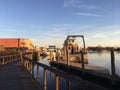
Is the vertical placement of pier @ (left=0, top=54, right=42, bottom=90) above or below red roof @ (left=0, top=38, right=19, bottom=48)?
below

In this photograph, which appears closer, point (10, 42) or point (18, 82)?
point (18, 82)

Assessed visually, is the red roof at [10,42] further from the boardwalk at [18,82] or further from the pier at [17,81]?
the boardwalk at [18,82]

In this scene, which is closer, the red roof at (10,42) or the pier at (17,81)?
the pier at (17,81)

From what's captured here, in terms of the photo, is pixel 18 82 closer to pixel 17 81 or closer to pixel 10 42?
pixel 17 81

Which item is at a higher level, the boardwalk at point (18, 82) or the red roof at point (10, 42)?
the red roof at point (10, 42)

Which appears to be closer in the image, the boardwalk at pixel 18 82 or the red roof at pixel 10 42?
the boardwalk at pixel 18 82

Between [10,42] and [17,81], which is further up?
[10,42]

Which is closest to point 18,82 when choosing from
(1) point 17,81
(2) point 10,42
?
(1) point 17,81

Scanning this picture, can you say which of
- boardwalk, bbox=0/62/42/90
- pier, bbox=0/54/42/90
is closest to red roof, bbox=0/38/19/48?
pier, bbox=0/54/42/90

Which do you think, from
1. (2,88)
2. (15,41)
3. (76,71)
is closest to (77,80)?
(2,88)

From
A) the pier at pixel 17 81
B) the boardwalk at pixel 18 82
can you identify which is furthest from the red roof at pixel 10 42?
the boardwalk at pixel 18 82

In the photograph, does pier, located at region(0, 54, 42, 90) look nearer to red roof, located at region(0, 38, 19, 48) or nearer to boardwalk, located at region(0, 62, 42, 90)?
boardwalk, located at region(0, 62, 42, 90)

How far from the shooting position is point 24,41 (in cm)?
11938

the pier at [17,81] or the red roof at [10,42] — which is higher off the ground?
the red roof at [10,42]
